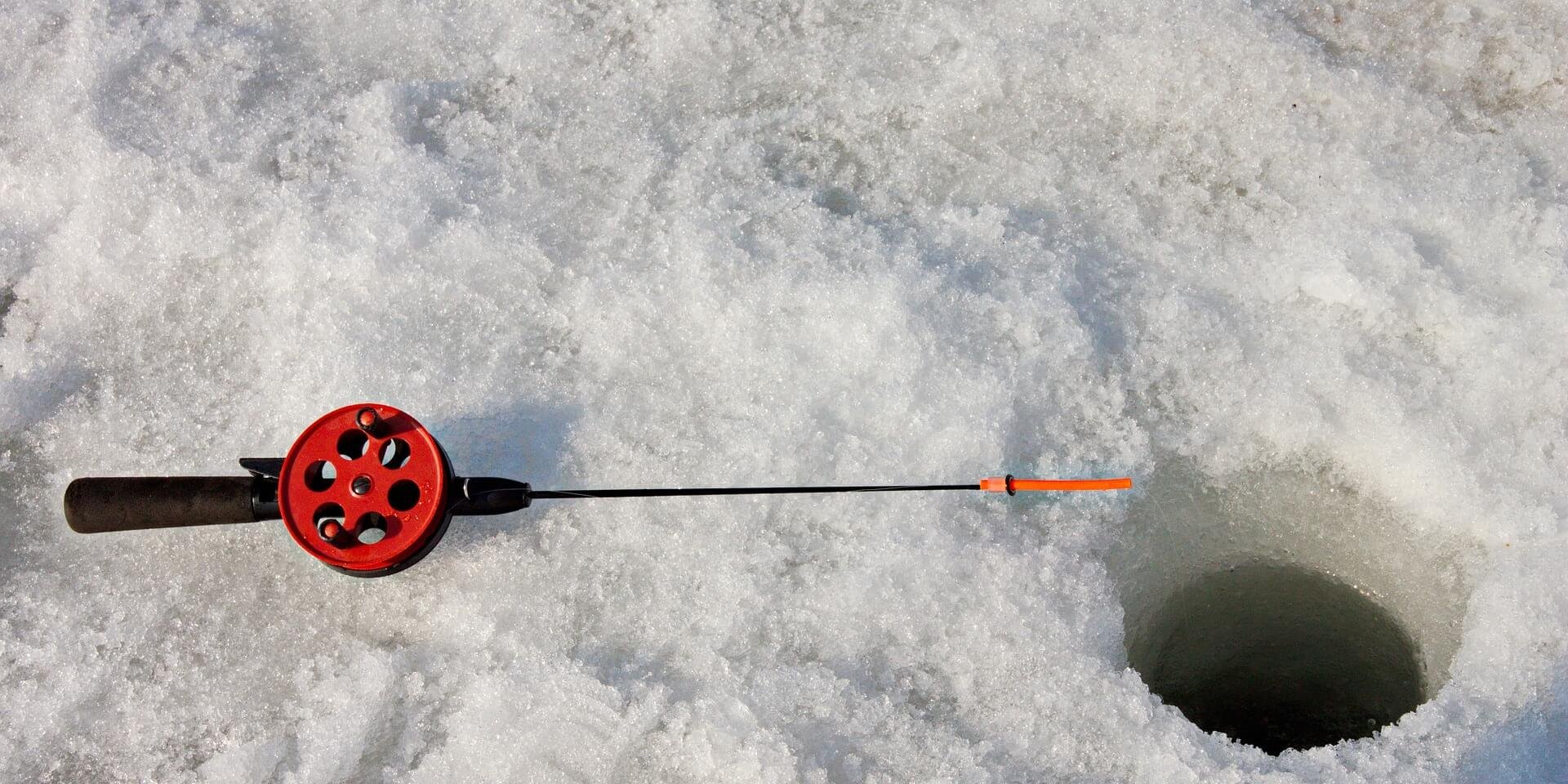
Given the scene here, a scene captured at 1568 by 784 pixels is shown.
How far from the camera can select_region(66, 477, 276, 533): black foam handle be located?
6.26ft

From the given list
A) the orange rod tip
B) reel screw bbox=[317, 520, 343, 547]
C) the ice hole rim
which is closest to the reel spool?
reel screw bbox=[317, 520, 343, 547]

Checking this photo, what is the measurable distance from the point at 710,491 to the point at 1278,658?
4.40 feet

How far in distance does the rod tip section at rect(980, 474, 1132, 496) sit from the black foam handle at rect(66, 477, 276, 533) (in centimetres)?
134

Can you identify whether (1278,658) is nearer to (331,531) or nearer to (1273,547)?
(1273,547)

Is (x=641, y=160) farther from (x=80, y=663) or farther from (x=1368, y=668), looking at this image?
(x=1368, y=668)

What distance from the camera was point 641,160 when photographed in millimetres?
2436

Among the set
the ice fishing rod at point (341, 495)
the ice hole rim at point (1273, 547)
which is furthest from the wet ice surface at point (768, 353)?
the ice fishing rod at point (341, 495)

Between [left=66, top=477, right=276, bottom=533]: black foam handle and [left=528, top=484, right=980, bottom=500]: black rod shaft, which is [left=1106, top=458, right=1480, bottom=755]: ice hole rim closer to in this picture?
[left=528, top=484, right=980, bottom=500]: black rod shaft

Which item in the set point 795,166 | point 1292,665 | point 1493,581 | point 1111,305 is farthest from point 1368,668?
point 795,166

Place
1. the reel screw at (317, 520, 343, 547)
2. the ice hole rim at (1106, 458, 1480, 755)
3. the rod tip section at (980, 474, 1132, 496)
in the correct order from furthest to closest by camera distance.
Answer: the ice hole rim at (1106, 458, 1480, 755)
the rod tip section at (980, 474, 1132, 496)
the reel screw at (317, 520, 343, 547)

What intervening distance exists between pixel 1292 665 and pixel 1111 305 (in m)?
0.89

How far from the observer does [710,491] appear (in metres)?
1.99

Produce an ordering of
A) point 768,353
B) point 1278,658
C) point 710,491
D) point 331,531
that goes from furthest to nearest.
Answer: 1. point 1278,658
2. point 768,353
3. point 710,491
4. point 331,531

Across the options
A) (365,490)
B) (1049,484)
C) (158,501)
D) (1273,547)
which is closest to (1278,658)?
(1273,547)
